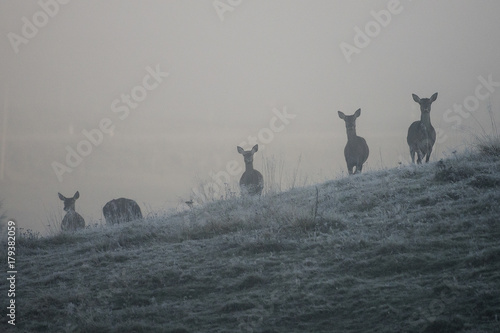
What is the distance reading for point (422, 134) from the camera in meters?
19.6

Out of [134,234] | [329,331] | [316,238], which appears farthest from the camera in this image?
[134,234]

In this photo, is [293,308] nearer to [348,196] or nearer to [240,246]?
[240,246]

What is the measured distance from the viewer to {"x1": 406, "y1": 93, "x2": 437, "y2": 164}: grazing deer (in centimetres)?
1914

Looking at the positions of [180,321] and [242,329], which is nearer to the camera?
[242,329]

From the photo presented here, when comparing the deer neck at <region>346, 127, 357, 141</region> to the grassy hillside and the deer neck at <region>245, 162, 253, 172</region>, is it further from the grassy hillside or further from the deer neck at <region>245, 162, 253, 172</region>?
the grassy hillside

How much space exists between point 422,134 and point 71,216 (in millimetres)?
13256

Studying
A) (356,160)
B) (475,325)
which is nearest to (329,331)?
(475,325)

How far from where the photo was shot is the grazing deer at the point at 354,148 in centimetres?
2025

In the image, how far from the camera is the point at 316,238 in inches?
368

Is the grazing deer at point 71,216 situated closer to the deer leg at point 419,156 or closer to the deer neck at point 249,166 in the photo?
the deer neck at point 249,166

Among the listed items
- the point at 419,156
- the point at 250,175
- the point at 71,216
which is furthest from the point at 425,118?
the point at 71,216

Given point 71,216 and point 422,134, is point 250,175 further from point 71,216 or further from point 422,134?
point 71,216

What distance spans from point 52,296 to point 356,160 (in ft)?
45.4

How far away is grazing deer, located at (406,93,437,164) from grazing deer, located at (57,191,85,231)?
1188 centimetres
